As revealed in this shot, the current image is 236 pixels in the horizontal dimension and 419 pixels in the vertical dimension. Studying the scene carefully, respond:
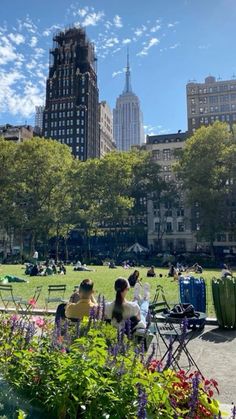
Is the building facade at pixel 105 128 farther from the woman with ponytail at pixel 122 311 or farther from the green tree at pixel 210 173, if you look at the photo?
the woman with ponytail at pixel 122 311

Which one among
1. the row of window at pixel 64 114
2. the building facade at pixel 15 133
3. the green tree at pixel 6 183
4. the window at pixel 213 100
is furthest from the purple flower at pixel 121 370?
the row of window at pixel 64 114

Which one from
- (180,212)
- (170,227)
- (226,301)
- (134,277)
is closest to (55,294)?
(134,277)

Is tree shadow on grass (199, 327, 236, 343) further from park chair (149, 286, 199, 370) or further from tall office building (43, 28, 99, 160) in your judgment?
tall office building (43, 28, 99, 160)

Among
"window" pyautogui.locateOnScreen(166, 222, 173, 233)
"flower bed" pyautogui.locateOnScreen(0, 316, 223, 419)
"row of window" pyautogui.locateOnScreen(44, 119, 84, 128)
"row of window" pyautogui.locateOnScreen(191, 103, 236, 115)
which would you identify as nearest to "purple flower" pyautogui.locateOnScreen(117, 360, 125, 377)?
"flower bed" pyautogui.locateOnScreen(0, 316, 223, 419)

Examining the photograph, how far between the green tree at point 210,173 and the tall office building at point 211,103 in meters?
57.2

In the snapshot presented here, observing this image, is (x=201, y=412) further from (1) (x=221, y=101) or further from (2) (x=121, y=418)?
(1) (x=221, y=101)

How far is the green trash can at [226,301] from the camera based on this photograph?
9.82 m

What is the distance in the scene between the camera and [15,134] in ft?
398

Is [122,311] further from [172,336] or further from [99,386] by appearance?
[99,386]

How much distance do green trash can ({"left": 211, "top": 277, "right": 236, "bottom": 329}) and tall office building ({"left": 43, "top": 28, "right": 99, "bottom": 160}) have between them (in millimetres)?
127973

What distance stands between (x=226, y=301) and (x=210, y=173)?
47.2 metres

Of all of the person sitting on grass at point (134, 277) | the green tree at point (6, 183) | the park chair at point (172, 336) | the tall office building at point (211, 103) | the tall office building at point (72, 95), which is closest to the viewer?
the park chair at point (172, 336)

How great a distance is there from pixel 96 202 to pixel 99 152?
299ft

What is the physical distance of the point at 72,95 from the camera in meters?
137
